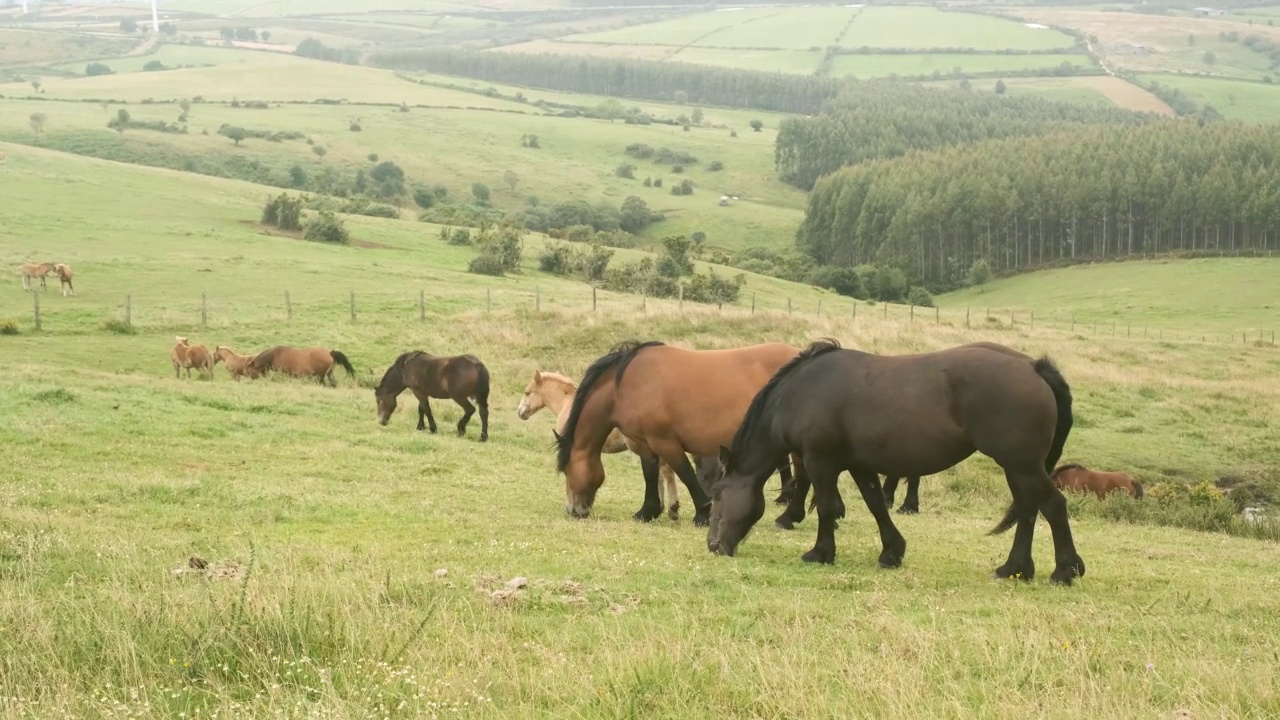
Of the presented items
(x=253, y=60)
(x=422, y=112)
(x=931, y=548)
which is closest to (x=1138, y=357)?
(x=931, y=548)

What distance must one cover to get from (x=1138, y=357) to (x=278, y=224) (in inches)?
1589

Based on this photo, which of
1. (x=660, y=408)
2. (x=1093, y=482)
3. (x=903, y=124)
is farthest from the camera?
(x=903, y=124)

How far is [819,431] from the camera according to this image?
10.8 metres

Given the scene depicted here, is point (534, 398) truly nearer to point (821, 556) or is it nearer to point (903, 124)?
point (821, 556)

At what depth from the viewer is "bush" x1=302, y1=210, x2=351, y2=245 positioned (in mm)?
55219

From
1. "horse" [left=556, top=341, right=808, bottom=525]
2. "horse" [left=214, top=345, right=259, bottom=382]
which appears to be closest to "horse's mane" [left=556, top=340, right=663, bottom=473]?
"horse" [left=556, top=341, right=808, bottom=525]

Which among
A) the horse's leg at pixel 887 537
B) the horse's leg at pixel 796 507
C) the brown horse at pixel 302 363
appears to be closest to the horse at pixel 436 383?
the brown horse at pixel 302 363

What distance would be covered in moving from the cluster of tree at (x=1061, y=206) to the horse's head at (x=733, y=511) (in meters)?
85.6

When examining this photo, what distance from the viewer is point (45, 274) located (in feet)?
120

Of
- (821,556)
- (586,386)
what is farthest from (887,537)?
(586,386)

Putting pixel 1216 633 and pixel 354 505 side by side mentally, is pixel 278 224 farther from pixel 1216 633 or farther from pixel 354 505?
pixel 1216 633

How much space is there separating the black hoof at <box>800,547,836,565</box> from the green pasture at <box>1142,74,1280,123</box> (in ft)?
588

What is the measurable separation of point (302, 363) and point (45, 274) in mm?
13774

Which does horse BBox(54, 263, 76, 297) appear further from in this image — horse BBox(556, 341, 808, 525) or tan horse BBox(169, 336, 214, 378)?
horse BBox(556, 341, 808, 525)
